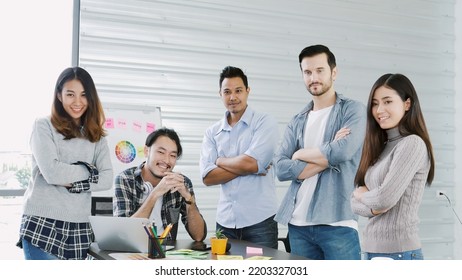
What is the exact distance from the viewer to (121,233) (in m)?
2.37

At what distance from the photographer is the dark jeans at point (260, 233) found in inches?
131

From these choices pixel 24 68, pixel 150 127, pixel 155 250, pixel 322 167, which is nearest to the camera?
pixel 155 250

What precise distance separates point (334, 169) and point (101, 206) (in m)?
1.57

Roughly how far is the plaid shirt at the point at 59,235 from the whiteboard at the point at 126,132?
125cm

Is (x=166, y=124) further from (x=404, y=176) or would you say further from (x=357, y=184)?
(x=404, y=176)

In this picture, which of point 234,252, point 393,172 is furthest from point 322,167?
point 234,252

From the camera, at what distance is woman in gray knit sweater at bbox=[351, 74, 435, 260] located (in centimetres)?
229

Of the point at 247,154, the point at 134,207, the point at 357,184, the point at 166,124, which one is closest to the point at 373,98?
the point at 357,184

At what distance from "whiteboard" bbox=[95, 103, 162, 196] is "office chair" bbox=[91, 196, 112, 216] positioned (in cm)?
27

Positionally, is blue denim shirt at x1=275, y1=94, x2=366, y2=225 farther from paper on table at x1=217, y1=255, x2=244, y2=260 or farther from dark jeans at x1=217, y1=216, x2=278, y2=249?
paper on table at x1=217, y1=255, x2=244, y2=260

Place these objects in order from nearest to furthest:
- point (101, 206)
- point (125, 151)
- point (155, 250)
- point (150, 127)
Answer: point (155, 250), point (101, 206), point (125, 151), point (150, 127)

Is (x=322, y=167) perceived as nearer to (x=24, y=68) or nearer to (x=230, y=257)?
(x=230, y=257)

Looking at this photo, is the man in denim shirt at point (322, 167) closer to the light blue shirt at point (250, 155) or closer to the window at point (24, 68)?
the light blue shirt at point (250, 155)

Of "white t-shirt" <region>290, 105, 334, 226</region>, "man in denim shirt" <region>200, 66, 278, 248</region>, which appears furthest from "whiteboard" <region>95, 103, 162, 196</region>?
"white t-shirt" <region>290, 105, 334, 226</region>
